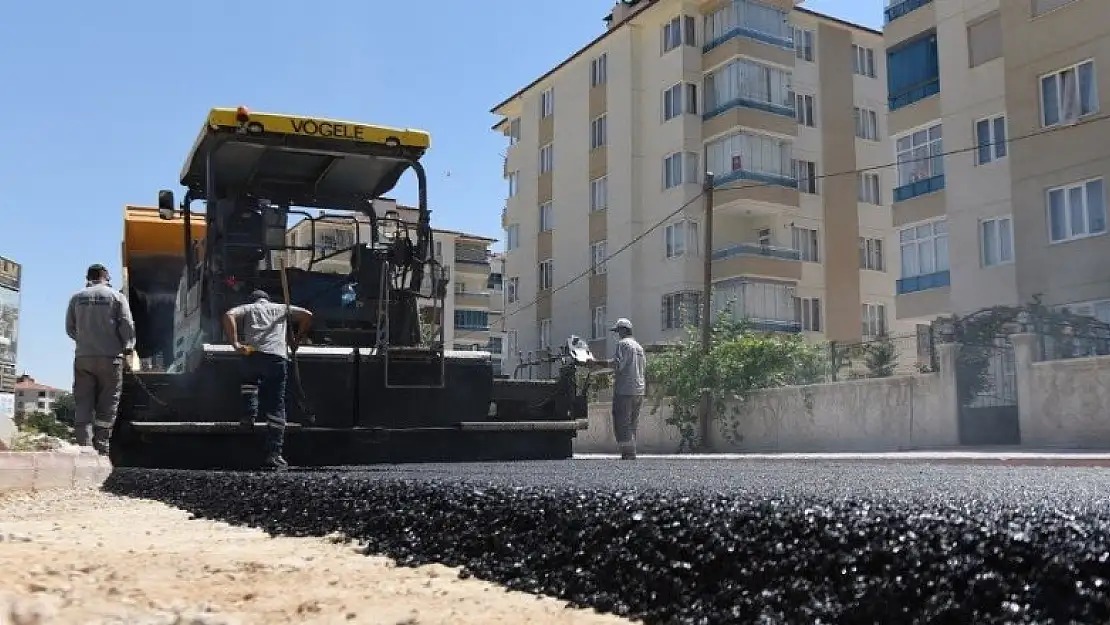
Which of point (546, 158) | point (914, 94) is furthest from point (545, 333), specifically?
point (914, 94)

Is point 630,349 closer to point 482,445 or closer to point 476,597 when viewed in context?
point 482,445

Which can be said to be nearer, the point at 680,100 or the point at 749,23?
the point at 749,23

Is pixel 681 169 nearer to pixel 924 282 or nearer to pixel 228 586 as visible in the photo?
pixel 924 282

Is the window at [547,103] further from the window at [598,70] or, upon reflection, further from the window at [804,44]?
the window at [804,44]

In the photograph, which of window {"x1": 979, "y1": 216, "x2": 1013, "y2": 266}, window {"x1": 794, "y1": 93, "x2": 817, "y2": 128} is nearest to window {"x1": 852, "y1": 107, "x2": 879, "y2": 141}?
window {"x1": 794, "y1": 93, "x2": 817, "y2": 128}

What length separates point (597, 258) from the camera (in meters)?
39.2

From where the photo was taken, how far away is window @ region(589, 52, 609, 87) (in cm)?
3956

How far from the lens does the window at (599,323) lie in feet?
127

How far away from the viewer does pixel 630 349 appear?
37.9ft

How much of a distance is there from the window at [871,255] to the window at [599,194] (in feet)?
29.1

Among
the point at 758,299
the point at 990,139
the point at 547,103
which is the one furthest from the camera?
the point at 547,103

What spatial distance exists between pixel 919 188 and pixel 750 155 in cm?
836

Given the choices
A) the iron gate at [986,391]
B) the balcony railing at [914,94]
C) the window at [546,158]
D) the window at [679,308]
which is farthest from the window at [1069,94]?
the window at [546,158]

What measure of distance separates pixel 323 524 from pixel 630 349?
6.56m
